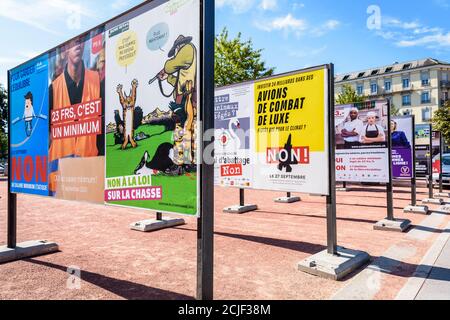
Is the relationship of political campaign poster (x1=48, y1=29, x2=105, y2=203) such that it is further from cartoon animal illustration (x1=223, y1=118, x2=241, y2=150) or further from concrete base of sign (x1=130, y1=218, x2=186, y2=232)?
cartoon animal illustration (x1=223, y1=118, x2=241, y2=150)

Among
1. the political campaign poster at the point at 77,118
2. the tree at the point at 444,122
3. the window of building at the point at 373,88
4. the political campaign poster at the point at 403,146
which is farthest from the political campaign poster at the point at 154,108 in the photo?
the window of building at the point at 373,88

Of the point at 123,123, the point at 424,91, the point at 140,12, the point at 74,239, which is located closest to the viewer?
the point at 140,12

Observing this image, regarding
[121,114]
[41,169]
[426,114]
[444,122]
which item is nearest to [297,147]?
[121,114]

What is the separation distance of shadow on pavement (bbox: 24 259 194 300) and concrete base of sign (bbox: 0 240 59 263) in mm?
1414

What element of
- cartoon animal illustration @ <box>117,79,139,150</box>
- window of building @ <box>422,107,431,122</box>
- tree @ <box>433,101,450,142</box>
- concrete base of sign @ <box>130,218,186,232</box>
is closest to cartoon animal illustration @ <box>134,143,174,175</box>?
cartoon animal illustration @ <box>117,79,139,150</box>

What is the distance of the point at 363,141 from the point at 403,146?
2.75 m

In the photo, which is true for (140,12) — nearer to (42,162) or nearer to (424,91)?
(42,162)

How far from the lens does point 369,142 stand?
8.98 metres

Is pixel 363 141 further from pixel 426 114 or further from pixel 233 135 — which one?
pixel 426 114

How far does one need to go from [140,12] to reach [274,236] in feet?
16.1

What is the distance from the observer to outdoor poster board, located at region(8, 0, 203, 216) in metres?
3.31

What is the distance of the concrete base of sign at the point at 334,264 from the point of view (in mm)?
4422

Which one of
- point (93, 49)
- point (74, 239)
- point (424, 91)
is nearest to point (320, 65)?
point (93, 49)

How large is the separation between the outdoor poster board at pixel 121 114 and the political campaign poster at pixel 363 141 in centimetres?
620
